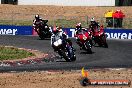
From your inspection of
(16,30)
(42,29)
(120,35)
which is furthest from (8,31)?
(120,35)

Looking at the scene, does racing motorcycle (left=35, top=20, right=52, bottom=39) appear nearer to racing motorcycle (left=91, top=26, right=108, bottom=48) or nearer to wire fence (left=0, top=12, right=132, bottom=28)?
racing motorcycle (left=91, top=26, right=108, bottom=48)

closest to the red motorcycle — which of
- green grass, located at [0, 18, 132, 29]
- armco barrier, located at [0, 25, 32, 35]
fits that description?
armco barrier, located at [0, 25, 32, 35]

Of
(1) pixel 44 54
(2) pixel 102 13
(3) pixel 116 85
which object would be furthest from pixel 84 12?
(3) pixel 116 85

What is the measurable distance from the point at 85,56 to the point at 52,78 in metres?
8.63

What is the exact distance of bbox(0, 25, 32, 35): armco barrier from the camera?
41844 millimetres

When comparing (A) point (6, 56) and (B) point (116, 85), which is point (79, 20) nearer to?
(A) point (6, 56)

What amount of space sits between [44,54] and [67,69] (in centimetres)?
513

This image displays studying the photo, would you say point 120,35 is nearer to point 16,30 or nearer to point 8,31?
point 16,30

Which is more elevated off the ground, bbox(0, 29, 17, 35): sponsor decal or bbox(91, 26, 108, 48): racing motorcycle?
bbox(91, 26, 108, 48): racing motorcycle

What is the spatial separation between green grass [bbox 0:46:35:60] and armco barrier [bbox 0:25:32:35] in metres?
11.4

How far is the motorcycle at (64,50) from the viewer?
25641mm

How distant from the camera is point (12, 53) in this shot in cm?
2800

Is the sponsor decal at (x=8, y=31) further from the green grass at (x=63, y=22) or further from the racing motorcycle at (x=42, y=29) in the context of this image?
the green grass at (x=63, y=22)

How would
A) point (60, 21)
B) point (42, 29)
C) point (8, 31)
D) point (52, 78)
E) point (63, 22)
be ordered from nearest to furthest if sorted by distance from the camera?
point (52, 78) < point (42, 29) < point (8, 31) < point (63, 22) < point (60, 21)
